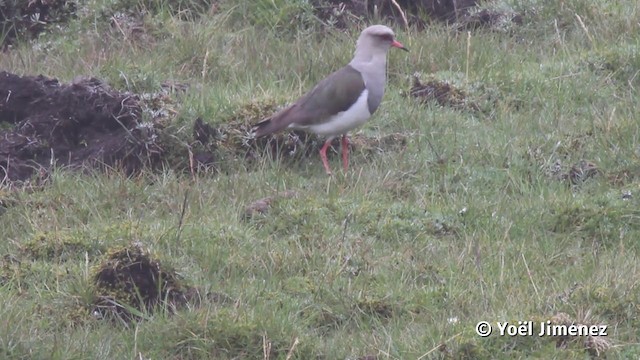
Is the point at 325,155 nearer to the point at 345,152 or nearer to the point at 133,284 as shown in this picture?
the point at 345,152

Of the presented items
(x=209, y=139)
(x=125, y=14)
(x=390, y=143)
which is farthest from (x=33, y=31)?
(x=390, y=143)

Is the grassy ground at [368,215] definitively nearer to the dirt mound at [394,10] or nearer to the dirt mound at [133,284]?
the dirt mound at [133,284]

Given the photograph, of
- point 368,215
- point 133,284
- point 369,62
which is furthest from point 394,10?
point 133,284

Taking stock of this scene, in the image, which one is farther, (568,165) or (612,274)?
(568,165)

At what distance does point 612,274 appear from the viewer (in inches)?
237

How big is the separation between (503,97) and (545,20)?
1.68m

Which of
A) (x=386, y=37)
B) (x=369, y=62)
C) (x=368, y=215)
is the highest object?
(x=386, y=37)

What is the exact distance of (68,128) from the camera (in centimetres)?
818

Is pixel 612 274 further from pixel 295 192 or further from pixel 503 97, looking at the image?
pixel 503 97

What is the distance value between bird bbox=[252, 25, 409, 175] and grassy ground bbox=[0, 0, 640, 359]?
0.21 m

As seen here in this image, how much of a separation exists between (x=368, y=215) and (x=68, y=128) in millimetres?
2317

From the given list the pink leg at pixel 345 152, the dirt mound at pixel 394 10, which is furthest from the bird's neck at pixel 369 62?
the dirt mound at pixel 394 10

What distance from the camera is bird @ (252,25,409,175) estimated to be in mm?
7996

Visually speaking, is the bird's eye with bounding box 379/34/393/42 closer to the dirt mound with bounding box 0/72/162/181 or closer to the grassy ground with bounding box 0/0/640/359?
the grassy ground with bounding box 0/0/640/359
